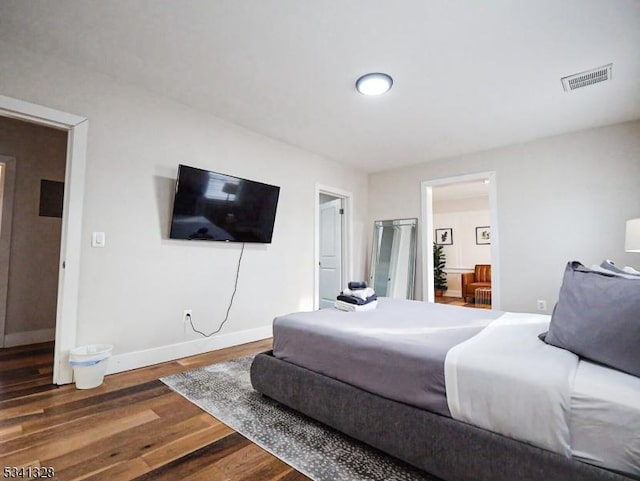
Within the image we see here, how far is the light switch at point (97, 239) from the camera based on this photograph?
2533mm

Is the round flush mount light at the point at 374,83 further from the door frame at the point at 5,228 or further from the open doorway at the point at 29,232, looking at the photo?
the door frame at the point at 5,228

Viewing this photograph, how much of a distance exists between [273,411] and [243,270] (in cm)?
187

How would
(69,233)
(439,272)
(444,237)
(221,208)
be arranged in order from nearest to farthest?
(69,233) → (221,208) → (439,272) → (444,237)

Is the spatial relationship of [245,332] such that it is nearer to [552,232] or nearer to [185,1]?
[185,1]

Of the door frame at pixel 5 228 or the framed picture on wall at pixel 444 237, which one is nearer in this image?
the door frame at pixel 5 228

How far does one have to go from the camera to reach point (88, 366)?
2277 mm

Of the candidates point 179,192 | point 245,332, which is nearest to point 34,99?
point 179,192

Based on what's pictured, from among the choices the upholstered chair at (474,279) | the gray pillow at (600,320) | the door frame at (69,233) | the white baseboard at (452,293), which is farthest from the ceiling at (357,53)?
the white baseboard at (452,293)

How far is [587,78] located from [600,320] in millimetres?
2392

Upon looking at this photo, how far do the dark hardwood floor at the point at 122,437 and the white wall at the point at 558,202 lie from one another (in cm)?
371

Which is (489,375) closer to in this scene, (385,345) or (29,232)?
(385,345)

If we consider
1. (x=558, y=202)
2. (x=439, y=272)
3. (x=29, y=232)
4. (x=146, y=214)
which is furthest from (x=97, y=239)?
(x=439, y=272)

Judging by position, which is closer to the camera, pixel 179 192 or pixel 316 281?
pixel 179 192

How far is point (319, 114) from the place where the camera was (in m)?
3.26
